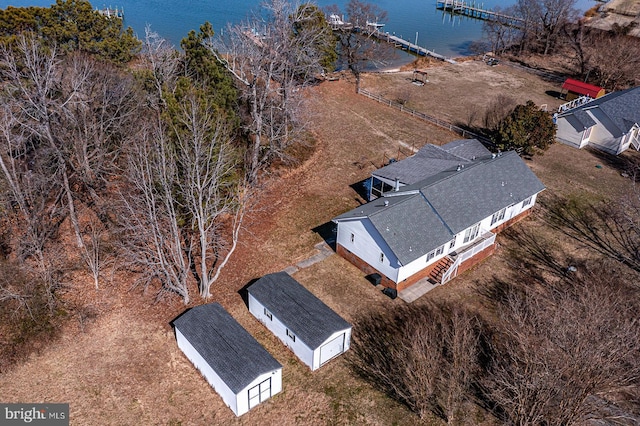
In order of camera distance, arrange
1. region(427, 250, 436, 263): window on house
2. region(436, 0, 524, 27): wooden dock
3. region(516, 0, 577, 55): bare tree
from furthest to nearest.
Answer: region(436, 0, 524, 27): wooden dock → region(516, 0, 577, 55): bare tree → region(427, 250, 436, 263): window on house

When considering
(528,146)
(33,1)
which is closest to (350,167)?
(528,146)

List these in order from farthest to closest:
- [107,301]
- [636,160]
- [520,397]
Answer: [636,160], [107,301], [520,397]

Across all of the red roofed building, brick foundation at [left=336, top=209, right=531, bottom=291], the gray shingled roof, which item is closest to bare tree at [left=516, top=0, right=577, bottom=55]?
the red roofed building

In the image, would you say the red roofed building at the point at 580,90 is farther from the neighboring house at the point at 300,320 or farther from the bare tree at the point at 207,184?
the neighboring house at the point at 300,320

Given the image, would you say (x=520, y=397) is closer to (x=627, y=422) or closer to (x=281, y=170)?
(x=627, y=422)

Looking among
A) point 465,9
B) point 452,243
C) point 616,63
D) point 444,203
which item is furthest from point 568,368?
point 465,9

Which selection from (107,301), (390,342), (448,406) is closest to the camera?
(448,406)

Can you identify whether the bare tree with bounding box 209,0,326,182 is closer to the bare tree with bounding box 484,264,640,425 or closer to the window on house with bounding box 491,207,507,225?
the window on house with bounding box 491,207,507,225
